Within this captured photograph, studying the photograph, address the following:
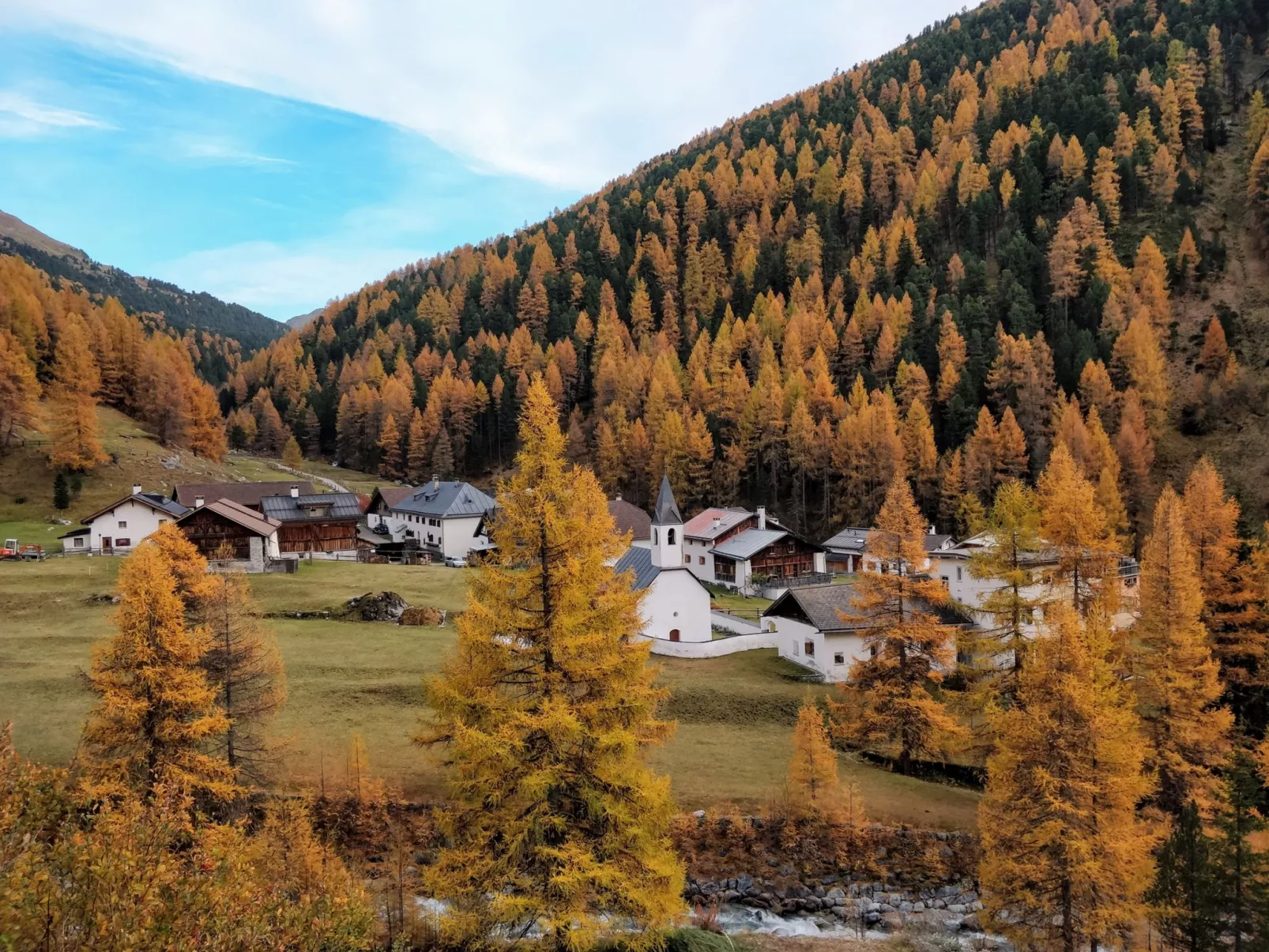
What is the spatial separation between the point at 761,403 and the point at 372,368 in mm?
87150

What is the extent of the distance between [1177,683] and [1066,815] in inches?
538

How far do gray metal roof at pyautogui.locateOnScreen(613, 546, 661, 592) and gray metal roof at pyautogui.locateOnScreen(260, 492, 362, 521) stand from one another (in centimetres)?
3680

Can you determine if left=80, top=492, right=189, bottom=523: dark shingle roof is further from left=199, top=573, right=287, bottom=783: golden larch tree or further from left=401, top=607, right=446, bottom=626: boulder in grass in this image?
left=199, top=573, right=287, bottom=783: golden larch tree

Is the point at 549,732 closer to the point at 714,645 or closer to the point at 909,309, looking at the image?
the point at 714,645

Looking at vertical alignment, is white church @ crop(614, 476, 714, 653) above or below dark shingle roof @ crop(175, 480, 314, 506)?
below

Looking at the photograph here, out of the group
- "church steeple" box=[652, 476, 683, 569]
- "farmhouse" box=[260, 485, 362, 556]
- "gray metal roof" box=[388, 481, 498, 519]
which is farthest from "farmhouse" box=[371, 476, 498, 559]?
"church steeple" box=[652, 476, 683, 569]

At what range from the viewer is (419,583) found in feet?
192

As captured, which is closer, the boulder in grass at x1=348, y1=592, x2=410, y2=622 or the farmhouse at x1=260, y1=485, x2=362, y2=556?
the boulder in grass at x1=348, y1=592, x2=410, y2=622

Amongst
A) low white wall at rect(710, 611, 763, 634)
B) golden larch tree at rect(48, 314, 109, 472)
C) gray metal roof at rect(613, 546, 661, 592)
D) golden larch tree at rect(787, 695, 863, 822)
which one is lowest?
golden larch tree at rect(787, 695, 863, 822)

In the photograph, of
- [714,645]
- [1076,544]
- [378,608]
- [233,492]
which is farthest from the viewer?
[233,492]

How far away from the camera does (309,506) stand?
78000mm

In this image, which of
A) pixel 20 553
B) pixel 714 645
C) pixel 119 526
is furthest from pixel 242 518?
pixel 714 645

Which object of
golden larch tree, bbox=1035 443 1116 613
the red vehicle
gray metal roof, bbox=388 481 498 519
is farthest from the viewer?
gray metal roof, bbox=388 481 498 519

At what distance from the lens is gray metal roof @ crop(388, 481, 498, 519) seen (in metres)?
81.1
